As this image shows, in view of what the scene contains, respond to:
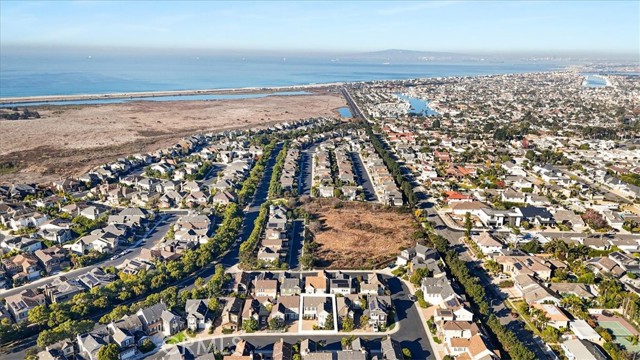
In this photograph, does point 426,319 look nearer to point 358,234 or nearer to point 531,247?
point 358,234

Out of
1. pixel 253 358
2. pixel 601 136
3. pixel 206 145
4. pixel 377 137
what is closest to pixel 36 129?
pixel 206 145

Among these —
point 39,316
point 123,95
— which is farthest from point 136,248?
point 123,95

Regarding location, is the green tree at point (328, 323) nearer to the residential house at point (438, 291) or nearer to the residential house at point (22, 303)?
the residential house at point (438, 291)

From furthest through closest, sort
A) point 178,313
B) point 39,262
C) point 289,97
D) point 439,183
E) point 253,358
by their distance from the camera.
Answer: point 289,97, point 439,183, point 39,262, point 178,313, point 253,358

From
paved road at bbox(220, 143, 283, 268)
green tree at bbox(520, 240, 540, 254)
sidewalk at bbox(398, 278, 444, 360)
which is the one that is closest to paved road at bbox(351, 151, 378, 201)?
paved road at bbox(220, 143, 283, 268)

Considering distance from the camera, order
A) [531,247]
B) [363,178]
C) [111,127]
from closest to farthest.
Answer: [531,247], [363,178], [111,127]

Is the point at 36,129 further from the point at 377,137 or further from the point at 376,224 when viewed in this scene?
the point at 376,224
